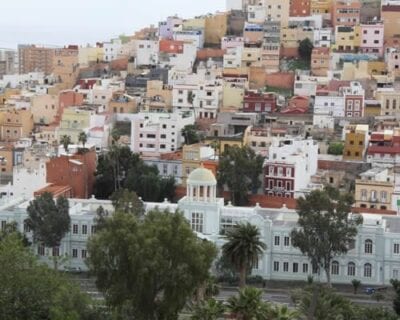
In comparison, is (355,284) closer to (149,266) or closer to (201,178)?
(201,178)

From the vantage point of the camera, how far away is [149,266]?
24141mm

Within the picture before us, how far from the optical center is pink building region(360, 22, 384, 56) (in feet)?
188

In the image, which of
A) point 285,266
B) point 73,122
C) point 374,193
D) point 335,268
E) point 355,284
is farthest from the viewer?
point 73,122

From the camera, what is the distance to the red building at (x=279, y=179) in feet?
126

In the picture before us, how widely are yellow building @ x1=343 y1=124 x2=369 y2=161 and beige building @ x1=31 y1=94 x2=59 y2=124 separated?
12.8 meters

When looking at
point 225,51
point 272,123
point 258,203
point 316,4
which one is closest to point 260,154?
point 258,203

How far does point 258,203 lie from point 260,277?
17.6 ft

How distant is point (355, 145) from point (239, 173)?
6610 millimetres

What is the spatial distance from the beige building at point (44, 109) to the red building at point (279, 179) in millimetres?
13528

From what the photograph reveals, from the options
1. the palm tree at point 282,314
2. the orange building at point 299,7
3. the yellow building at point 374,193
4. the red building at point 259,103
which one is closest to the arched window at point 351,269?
the yellow building at point 374,193

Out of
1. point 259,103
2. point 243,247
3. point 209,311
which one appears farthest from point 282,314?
point 259,103

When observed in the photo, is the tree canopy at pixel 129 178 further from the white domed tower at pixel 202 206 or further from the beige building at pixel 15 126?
the beige building at pixel 15 126

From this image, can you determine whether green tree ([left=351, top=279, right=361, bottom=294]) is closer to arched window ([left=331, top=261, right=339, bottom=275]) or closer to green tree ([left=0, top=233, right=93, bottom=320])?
arched window ([left=331, top=261, right=339, bottom=275])

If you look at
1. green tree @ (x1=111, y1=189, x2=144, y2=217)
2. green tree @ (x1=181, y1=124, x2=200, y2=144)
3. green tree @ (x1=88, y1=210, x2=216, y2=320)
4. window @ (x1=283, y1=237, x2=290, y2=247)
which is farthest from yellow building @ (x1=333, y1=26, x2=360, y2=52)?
green tree @ (x1=88, y1=210, x2=216, y2=320)
